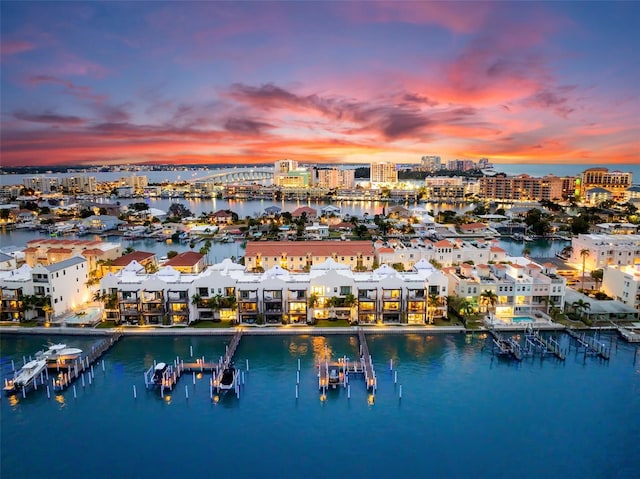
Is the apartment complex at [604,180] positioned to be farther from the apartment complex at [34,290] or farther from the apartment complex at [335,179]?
the apartment complex at [34,290]

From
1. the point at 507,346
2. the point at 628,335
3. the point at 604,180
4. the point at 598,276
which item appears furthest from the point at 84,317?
the point at 604,180

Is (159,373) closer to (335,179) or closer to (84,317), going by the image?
(84,317)

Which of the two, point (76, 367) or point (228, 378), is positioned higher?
point (76, 367)

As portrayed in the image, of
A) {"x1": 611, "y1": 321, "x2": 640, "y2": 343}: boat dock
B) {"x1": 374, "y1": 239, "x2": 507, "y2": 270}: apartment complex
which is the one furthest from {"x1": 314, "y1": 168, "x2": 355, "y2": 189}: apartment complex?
{"x1": 611, "y1": 321, "x2": 640, "y2": 343}: boat dock

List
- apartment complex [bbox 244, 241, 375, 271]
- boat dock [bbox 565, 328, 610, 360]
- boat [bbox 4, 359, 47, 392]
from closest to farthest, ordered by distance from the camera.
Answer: boat [bbox 4, 359, 47, 392]
boat dock [bbox 565, 328, 610, 360]
apartment complex [bbox 244, 241, 375, 271]

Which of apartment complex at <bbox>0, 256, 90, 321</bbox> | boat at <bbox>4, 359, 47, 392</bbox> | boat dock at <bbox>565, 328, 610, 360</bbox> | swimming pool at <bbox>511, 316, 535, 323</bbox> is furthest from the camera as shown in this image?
apartment complex at <bbox>0, 256, 90, 321</bbox>

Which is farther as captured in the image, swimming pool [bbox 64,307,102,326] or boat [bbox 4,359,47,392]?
swimming pool [bbox 64,307,102,326]

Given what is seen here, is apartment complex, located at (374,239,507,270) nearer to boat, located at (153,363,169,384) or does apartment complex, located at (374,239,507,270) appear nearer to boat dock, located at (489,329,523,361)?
boat dock, located at (489,329,523,361)
